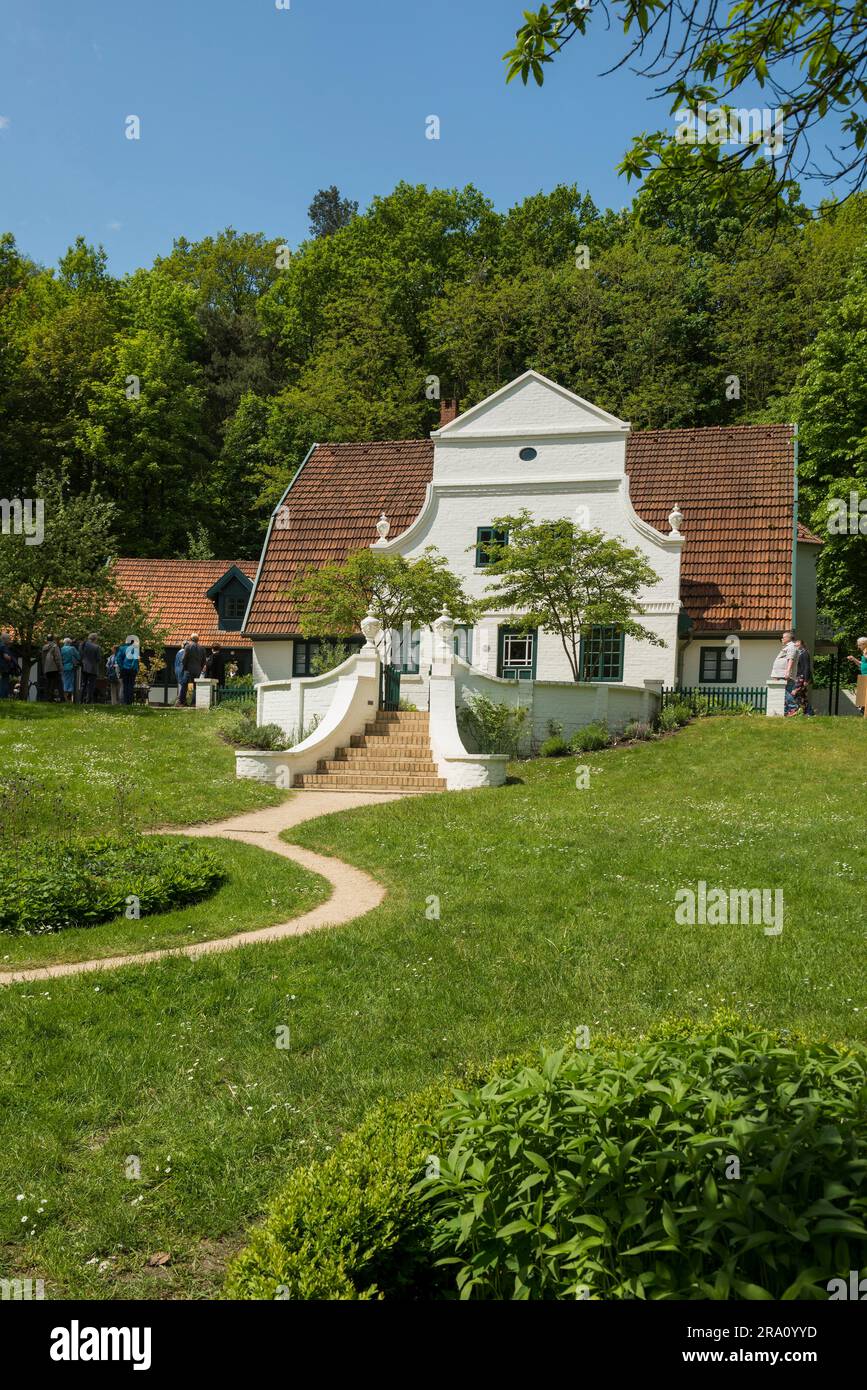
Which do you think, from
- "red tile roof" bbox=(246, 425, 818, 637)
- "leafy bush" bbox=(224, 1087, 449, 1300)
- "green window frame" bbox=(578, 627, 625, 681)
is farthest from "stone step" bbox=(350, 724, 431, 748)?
"leafy bush" bbox=(224, 1087, 449, 1300)

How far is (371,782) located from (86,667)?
12.3m

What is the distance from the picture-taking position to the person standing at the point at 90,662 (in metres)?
28.8

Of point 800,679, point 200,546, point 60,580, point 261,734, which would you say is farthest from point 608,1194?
point 200,546

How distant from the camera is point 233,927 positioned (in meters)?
10.0

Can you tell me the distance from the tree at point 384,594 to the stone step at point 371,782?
639 cm

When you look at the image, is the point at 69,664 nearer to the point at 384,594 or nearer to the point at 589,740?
the point at 384,594

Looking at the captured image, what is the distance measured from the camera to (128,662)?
29766 mm

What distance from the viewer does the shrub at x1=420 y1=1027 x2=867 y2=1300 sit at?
136 inches

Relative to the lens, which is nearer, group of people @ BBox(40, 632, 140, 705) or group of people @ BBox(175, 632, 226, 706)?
group of people @ BBox(40, 632, 140, 705)

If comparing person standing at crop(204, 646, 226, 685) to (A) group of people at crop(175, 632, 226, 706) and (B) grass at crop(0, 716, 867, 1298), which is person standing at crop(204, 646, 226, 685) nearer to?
(A) group of people at crop(175, 632, 226, 706)

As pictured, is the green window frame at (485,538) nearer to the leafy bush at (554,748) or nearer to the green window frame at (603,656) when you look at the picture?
the green window frame at (603,656)

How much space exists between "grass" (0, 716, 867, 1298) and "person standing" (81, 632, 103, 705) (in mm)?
16954

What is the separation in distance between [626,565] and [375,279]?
3983cm

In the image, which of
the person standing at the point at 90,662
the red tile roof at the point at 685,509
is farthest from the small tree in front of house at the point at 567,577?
the person standing at the point at 90,662
